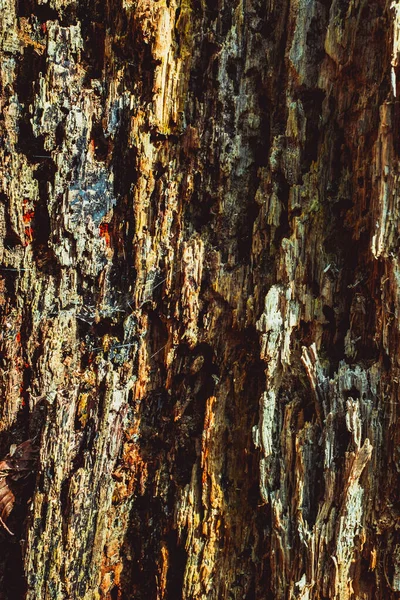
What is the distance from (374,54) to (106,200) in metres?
1.42

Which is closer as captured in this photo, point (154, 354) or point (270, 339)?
point (270, 339)

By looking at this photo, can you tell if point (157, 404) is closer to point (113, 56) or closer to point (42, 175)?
point (42, 175)

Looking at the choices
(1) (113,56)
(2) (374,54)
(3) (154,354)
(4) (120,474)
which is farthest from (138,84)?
(4) (120,474)

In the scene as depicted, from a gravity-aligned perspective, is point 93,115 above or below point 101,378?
above

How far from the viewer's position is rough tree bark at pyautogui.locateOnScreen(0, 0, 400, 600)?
2.41 metres

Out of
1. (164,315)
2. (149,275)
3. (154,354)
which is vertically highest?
(149,275)

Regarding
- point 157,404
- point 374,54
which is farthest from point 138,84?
point 157,404

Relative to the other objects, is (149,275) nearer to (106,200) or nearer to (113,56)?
(106,200)

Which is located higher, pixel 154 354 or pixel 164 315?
pixel 164 315

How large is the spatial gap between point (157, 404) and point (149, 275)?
0.66 metres

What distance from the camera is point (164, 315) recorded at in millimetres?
2596

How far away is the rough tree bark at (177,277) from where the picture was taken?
95.0 inches

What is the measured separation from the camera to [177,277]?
257 centimetres

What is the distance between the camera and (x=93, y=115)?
8.44 feet
